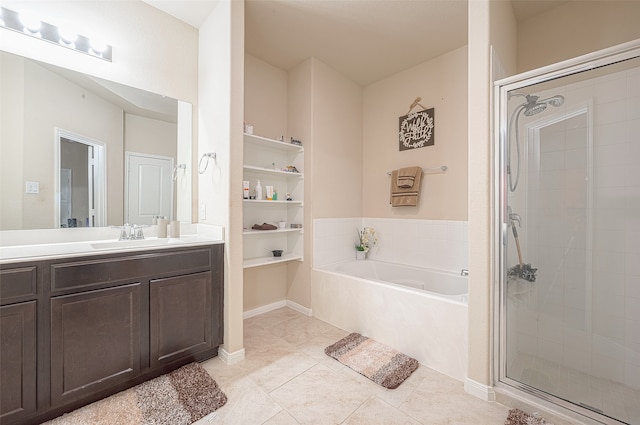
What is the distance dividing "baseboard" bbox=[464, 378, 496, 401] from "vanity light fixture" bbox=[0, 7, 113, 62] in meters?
3.39

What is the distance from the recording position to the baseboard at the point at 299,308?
306 centimetres

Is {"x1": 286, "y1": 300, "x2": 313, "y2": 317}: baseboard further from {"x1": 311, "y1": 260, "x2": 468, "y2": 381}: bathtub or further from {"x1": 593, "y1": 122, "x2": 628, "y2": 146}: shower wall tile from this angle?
{"x1": 593, "y1": 122, "x2": 628, "y2": 146}: shower wall tile

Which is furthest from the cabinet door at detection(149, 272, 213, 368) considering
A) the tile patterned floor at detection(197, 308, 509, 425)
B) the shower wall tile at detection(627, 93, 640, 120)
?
the shower wall tile at detection(627, 93, 640, 120)

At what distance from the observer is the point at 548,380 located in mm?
1709

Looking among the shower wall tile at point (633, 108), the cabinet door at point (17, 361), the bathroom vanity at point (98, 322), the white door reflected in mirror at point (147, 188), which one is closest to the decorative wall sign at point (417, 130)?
the shower wall tile at point (633, 108)

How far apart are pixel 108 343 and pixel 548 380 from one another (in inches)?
105

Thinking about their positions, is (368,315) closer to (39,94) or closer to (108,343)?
(108,343)

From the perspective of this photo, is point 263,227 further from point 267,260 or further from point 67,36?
point 67,36

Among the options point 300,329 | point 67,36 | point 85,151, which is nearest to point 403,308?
point 300,329

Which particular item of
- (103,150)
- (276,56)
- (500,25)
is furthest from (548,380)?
(276,56)

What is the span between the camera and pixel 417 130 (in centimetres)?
316

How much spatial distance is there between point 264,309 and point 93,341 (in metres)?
1.74

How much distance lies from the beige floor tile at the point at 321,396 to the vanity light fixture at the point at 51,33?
268 centimetres

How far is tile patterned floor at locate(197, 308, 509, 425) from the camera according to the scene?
1562 millimetres
